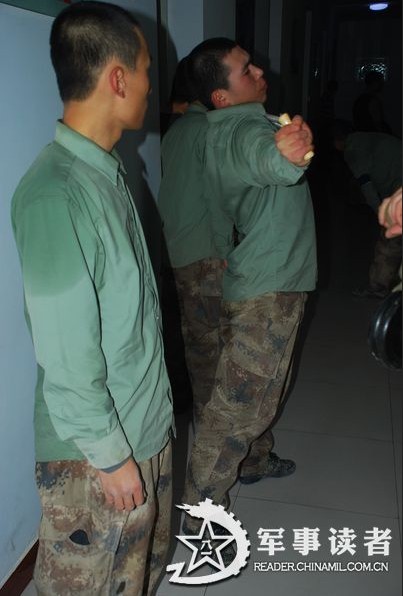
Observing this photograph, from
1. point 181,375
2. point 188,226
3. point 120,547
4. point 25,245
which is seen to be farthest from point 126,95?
point 181,375

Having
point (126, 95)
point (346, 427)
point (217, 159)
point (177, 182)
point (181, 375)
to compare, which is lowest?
point (346, 427)

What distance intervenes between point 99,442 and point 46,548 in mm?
295

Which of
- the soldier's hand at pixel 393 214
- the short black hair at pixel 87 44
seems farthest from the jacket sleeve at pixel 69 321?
the soldier's hand at pixel 393 214

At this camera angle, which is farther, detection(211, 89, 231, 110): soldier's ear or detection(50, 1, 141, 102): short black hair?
detection(211, 89, 231, 110): soldier's ear

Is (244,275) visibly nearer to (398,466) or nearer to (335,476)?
(335,476)

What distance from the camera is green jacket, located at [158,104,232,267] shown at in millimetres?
2104

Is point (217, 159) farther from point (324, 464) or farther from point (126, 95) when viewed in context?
point (324, 464)

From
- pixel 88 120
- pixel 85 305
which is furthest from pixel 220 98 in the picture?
pixel 85 305

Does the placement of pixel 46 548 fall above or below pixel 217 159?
below

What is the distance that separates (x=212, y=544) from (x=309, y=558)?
0.31 m

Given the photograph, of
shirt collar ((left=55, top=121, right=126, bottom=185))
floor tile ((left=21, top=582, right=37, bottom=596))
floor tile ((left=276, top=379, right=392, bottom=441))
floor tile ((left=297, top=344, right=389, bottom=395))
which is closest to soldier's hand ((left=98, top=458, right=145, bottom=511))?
shirt collar ((left=55, top=121, right=126, bottom=185))

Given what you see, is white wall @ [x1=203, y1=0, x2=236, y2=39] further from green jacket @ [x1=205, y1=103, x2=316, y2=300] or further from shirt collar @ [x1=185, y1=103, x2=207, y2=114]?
green jacket @ [x1=205, y1=103, x2=316, y2=300]

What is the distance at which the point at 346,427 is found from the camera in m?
2.49

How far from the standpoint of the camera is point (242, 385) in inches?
66.6
